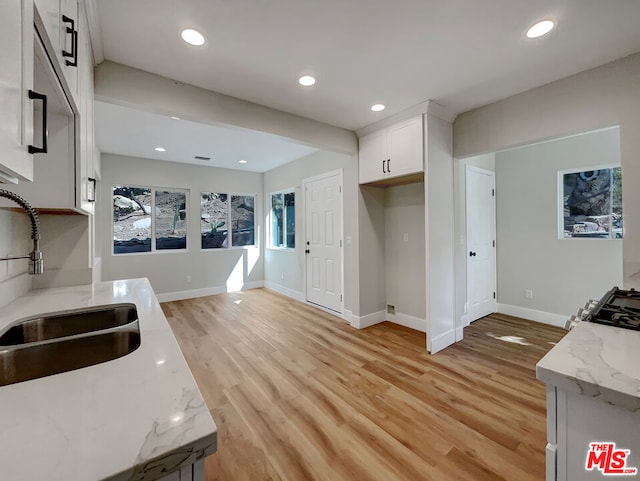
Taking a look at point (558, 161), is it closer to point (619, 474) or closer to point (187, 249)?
point (619, 474)

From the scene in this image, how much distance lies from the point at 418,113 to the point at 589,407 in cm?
279

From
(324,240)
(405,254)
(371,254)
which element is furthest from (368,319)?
(324,240)

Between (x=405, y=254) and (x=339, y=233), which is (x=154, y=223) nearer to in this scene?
(x=339, y=233)

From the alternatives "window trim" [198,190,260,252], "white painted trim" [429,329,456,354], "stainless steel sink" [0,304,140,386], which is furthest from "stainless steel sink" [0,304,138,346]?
"window trim" [198,190,260,252]

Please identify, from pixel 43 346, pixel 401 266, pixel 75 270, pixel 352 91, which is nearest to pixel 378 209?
pixel 401 266

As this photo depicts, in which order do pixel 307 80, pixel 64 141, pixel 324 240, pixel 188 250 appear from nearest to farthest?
pixel 64 141 < pixel 307 80 < pixel 324 240 < pixel 188 250

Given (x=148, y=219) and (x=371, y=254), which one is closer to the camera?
(x=371, y=254)

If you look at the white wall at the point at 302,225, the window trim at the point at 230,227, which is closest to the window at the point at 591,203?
the white wall at the point at 302,225

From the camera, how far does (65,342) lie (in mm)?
1010

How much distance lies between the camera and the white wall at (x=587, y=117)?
2.04m

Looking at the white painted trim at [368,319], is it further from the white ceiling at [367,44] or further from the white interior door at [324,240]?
the white ceiling at [367,44]

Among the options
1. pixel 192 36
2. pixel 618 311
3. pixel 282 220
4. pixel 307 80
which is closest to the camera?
pixel 618 311

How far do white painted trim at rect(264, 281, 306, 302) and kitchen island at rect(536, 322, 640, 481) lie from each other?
4261 mm

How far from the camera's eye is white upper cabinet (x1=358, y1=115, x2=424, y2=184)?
2950 mm
